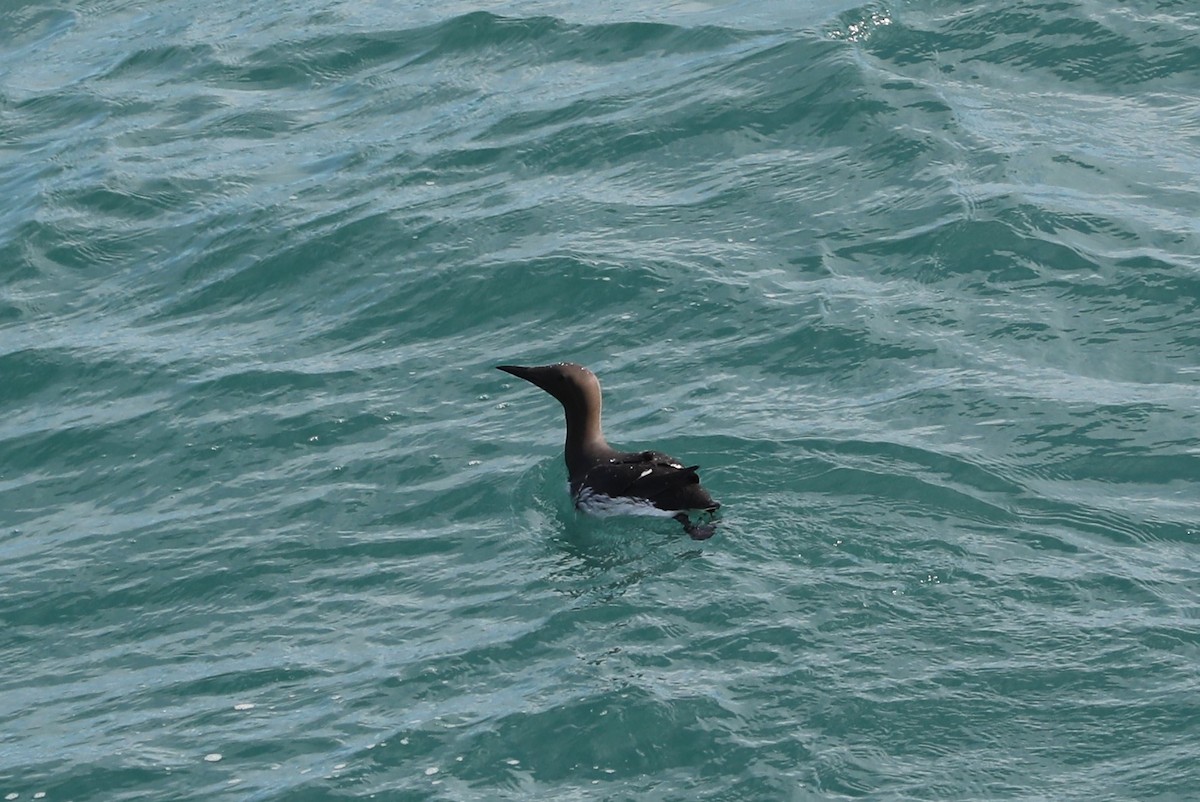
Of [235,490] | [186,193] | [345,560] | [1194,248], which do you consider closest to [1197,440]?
[1194,248]

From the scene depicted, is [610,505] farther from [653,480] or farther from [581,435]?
[581,435]

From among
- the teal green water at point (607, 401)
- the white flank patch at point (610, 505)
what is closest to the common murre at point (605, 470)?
the white flank patch at point (610, 505)

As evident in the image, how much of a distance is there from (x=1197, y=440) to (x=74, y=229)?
34.0 ft

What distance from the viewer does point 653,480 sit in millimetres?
11273

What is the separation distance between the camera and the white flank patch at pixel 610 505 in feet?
37.4

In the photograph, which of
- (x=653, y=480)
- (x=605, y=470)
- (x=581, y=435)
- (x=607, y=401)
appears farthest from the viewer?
(x=607, y=401)

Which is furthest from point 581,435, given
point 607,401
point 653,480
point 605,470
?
point 653,480

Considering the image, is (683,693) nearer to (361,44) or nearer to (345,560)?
(345,560)

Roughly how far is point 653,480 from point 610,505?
1.46 ft

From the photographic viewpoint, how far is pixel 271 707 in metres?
9.78

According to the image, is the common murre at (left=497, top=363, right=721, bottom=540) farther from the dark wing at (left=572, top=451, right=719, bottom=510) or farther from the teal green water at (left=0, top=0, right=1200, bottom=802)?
the teal green water at (left=0, top=0, right=1200, bottom=802)

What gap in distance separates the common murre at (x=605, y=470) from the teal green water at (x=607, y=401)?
8.4 inches

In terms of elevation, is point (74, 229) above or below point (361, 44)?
below

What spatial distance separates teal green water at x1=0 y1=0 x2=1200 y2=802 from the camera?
30.1ft
